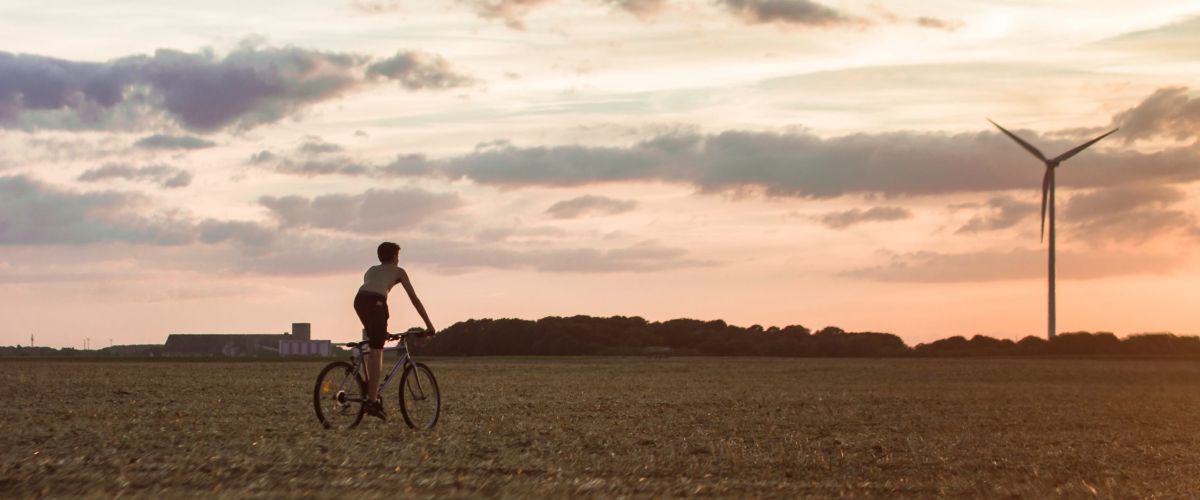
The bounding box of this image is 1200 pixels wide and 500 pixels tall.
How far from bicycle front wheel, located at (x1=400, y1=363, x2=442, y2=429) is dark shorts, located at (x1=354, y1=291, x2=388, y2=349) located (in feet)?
3.04

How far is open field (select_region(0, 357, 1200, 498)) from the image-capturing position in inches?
472

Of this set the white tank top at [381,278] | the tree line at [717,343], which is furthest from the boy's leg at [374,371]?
the tree line at [717,343]

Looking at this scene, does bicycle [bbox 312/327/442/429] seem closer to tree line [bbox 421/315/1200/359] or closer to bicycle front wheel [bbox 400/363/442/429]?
bicycle front wheel [bbox 400/363/442/429]

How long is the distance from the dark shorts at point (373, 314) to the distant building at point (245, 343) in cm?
13726

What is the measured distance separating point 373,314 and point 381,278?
0.41 m

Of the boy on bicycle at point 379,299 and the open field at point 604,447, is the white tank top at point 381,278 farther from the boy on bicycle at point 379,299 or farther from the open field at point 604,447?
the open field at point 604,447

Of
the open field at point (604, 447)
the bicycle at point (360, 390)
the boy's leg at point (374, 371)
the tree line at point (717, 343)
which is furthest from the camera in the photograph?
the tree line at point (717, 343)

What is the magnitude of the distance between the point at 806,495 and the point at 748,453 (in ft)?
12.3

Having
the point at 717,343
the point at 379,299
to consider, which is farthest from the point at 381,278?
the point at 717,343

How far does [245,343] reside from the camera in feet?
524

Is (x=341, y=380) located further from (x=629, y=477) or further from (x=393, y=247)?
(x=629, y=477)

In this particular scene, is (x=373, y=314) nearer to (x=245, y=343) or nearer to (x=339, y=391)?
(x=339, y=391)

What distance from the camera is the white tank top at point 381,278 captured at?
17.3 m

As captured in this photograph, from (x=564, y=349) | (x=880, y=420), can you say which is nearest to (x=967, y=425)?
(x=880, y=420)
